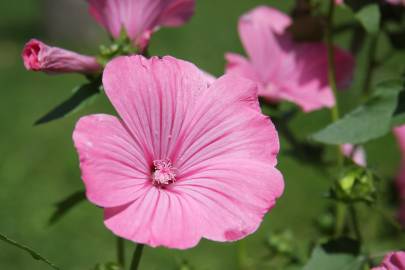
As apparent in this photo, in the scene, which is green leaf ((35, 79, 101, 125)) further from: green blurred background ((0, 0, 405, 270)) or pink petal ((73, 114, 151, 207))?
green blurred background ((0, 0, 405, 270))

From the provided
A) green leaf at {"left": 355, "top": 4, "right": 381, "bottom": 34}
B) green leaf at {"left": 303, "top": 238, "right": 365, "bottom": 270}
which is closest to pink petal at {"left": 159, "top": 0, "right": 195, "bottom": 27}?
green leaf at {"left": 355, "top": 4, "right": 381, "bottom": 34}

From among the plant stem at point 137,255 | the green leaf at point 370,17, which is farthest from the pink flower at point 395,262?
the green leaf at point 370,17

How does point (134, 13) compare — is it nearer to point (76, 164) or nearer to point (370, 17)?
point (370, 17)

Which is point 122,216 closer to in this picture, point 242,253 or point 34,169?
point 242,253

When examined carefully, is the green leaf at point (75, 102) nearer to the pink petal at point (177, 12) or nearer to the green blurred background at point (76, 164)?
the pink petal at point (177, 12)

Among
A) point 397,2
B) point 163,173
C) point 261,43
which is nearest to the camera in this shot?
point 163,173

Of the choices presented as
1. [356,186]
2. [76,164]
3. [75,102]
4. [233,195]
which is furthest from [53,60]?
[76,164]
